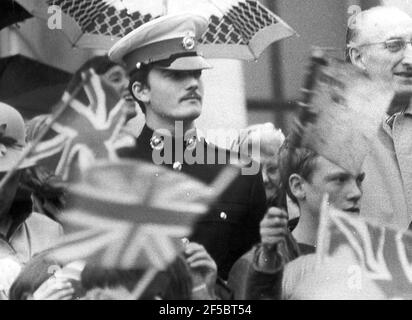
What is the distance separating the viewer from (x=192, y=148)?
398 cm

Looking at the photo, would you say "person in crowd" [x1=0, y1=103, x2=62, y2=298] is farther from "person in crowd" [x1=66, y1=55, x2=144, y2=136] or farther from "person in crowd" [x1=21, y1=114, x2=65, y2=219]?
"person in crowd" [x1=66, y1=55, x2=144, y2=136]

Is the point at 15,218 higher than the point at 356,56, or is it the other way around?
the point at 356,56

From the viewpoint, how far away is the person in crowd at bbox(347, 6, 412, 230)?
13.1ft

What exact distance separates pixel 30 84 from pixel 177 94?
55cm

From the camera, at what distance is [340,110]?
401 cm

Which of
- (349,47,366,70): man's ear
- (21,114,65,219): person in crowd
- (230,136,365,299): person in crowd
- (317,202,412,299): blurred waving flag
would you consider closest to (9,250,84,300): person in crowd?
(21,114,65,219): person in crowd

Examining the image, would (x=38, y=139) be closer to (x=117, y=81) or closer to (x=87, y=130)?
(x=87, y=130)

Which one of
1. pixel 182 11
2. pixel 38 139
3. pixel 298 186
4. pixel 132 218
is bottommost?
pixel 132 218

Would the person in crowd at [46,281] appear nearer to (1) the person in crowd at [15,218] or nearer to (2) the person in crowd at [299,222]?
(1) the person in crowd at [15,218]

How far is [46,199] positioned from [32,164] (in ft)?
0.46

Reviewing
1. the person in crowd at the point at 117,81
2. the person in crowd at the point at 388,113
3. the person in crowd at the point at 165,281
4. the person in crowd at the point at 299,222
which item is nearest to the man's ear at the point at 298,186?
the person in crowd at the point at 299,222

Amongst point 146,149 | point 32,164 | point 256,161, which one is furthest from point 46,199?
point 256,161

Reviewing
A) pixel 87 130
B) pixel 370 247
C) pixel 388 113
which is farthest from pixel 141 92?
pixel 370 247

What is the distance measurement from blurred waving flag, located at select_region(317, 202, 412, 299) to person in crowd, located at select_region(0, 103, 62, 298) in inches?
39.9
